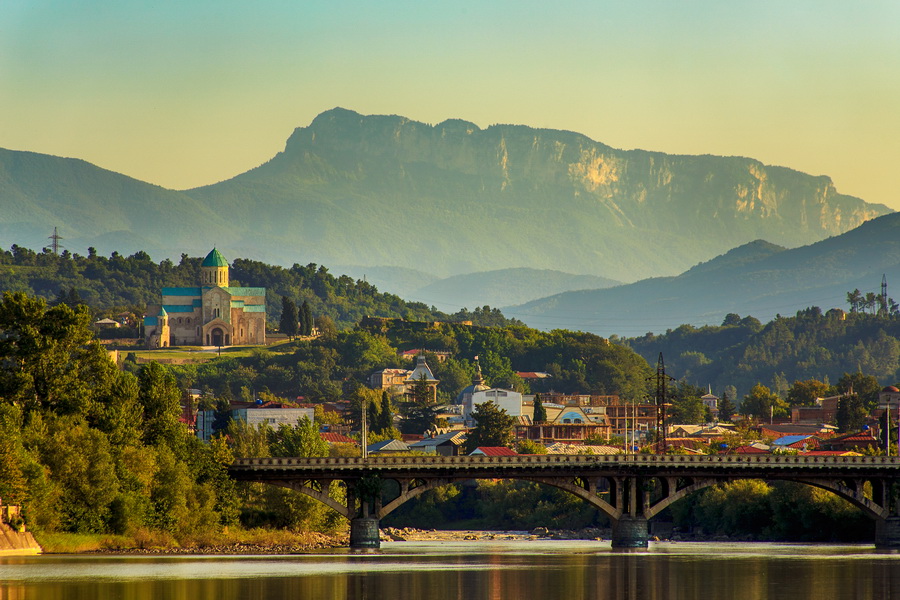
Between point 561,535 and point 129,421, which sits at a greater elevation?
point 129,421

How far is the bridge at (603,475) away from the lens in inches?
4705

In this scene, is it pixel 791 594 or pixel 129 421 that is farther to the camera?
pixel 129 421

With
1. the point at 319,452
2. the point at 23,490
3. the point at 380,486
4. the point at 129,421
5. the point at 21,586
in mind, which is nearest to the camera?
the point at 21,586

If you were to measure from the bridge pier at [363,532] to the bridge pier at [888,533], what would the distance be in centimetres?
3653

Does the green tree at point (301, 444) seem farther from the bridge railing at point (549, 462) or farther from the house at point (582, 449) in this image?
the house at point (582, 449)

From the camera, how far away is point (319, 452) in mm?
141375

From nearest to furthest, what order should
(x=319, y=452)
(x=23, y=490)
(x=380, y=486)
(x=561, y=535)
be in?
Answer: 1. (x=23, y=490)
2. (x=380, y=486)
3. (x=319, y=452)
4. (x=561, y=535)

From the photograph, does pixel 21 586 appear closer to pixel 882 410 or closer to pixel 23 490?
pixel 23 490

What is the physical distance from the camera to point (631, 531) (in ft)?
403

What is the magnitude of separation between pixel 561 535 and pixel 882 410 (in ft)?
128

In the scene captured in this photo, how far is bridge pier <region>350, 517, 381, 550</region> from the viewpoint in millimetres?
120912

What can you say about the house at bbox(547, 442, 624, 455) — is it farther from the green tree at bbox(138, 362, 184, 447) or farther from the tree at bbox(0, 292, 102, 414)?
the tree at bbox(0, 292, 102, 414)

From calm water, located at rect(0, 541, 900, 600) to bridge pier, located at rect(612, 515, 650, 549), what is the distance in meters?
4.70

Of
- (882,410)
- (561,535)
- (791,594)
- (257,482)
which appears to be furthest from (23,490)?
(882,410)
